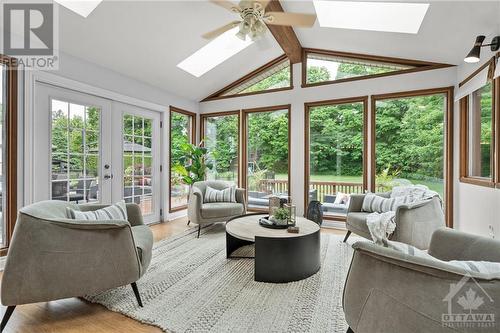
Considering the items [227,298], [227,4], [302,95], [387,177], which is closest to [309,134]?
[302,95]

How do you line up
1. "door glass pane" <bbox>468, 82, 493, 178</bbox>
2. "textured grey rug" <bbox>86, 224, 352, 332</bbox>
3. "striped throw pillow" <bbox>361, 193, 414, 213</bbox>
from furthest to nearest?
1. "striped throw pillow" <bbox>361, 193, 414, 213</bbox>
2. "door glass pane" <bbox>468, 82, 493, 178</bbox>
3. "textured grey rug" <bbox>86, 224, 352, 332</bbox>

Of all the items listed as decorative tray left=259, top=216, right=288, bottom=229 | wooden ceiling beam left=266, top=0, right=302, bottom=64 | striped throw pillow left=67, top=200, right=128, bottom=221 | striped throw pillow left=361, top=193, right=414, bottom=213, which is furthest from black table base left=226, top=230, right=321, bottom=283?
wooden ceiling beam left=266, top=0, right=302, bottom=64

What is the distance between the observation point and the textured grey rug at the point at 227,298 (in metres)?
1.71

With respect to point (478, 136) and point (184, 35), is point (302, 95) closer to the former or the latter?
point (184, 35)

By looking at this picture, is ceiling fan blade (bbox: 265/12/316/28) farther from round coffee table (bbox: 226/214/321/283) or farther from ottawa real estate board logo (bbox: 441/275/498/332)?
ottawa real estate board logo (bbox: 441/275/498/332)

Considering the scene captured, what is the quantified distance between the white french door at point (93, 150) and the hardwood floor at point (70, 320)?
149 cm

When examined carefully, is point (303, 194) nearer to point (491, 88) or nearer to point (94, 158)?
point (491, 88)

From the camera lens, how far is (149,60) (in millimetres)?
3721

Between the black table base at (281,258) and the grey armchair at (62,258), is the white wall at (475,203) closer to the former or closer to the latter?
the black table base at (281,258)

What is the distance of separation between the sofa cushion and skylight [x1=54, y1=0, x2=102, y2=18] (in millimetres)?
2627

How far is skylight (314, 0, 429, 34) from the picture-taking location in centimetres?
274

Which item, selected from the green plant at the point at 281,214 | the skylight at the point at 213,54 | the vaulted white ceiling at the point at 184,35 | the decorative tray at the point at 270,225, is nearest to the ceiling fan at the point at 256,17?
the vaulted white ceiling at the point at 184,35

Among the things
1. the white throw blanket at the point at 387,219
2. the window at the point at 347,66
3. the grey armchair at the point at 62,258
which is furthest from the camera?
the window at the point at 347,66

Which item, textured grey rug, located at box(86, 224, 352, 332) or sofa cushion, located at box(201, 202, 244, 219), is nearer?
textured grey rug, located at box(86, 224, 352, 332)
